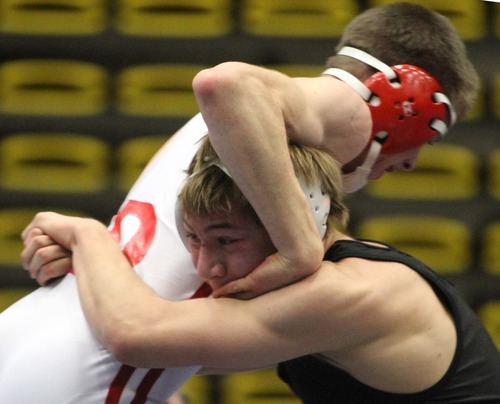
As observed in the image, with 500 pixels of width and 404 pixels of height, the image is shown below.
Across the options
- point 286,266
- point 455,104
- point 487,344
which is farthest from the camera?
point 455,104

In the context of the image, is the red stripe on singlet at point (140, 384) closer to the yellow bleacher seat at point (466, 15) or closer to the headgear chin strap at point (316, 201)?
the headgear chin strap at point (316, 201)

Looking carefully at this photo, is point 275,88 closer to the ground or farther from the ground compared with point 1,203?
farther from the ground

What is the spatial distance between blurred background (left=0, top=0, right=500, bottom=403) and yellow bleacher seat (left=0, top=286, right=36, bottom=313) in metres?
0.01

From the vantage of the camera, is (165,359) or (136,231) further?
(136,231)

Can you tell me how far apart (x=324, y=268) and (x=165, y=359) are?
0.30 meters

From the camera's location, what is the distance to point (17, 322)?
2150 millimetres

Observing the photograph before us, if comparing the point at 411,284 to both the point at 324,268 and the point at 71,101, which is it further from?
the point at 71,101

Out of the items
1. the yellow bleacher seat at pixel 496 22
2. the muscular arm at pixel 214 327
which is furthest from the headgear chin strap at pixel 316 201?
the yellow bleacher seat at pixel 496 22

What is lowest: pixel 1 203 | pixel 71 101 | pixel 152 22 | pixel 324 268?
pixel 1 203

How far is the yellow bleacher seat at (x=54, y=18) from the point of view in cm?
412

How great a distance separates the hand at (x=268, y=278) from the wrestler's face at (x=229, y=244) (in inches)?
1.0

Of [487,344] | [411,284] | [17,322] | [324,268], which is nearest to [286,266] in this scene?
[324,268]

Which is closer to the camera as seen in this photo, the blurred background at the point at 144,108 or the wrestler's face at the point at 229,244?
the wrestler's face at the point at 229,244

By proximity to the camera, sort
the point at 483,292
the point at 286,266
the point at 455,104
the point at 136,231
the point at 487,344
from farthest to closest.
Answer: the point at 483,292, the point at 455,104, the point at 136,231, the point at 487,344, the point at 286,266
